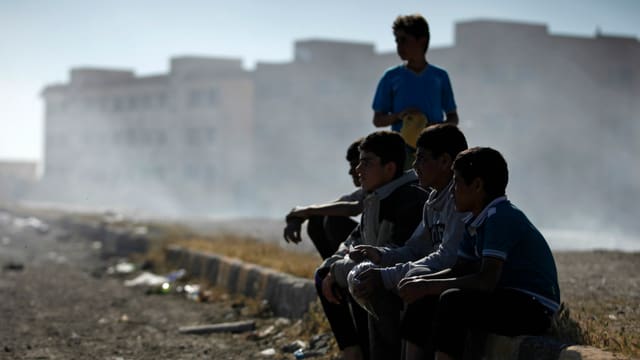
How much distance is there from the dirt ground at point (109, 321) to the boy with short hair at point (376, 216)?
1.48m

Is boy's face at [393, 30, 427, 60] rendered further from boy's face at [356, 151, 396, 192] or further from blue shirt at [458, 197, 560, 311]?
blue shirt at [458, 197, 560, 311]

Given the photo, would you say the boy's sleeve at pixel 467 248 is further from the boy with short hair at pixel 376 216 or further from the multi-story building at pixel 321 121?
the multi-story building at pixel 321 121

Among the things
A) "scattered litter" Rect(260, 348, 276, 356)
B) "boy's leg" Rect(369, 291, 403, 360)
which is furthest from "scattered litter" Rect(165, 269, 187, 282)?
"boy's leg" Rect(369, 291, 403, 360)

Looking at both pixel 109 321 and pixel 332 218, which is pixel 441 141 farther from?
pixel 109 321

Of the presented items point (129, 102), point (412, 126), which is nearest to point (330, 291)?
point (412, 126)

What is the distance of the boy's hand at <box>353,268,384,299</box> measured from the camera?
13.3ft

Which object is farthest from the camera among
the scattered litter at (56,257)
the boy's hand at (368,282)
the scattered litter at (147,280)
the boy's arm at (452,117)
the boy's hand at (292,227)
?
the scattered litter at (56,257)

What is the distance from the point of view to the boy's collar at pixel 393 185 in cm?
450

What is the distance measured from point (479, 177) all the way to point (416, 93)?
2306mm

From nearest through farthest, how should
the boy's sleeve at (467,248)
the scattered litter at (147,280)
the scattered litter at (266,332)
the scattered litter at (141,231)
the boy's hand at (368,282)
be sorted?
1. the boy's sleeve at (467,248)
2. the boy's hand at (368,282)
3. the scattered litter at (266,332)
4. the scattered litter at (147,280)
5. the scattered litter at (141,231)

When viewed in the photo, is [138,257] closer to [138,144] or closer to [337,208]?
[337,208]

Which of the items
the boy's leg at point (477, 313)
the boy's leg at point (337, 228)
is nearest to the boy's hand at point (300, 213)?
the boy's leg at point (337, 228)

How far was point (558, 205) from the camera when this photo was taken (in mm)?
42031

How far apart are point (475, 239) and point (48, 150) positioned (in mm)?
81323
